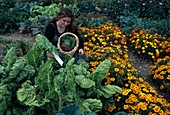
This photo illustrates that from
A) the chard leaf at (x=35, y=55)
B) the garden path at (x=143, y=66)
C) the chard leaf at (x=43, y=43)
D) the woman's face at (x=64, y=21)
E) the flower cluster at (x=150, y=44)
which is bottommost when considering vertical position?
the garden path at (x=143, y=66)

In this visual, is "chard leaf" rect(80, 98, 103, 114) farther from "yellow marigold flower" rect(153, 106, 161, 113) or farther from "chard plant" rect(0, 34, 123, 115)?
"yellow marigold flower" rect(153, 106, 161, 113)

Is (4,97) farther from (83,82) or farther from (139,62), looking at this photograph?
(139,62)

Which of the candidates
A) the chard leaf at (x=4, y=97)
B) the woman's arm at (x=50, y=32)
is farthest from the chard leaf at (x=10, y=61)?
the woman's arm at (x=50, y=32)

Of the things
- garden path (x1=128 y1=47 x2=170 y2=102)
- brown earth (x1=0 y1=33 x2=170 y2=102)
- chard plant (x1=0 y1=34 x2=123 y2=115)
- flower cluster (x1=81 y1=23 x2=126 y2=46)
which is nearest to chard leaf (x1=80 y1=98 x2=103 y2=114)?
chard plant (x1=0 y1=34 x2=123 y2=115)

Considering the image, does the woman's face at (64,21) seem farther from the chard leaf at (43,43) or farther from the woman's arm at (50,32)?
the chard leaf at (43,43)

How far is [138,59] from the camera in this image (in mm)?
7047

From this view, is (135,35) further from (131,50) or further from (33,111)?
(33,111)

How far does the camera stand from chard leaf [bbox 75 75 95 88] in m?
4.33

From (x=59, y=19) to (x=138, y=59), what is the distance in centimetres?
260

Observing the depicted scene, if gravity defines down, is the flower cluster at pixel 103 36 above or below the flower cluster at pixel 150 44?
above

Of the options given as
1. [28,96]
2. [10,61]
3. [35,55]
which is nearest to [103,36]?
[35,55]

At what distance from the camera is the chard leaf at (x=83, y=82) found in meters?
4.33

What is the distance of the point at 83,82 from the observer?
14.3 ft

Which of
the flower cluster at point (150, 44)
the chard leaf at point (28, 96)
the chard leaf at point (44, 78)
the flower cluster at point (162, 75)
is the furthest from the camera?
the flower cluster at point (150, 44)
